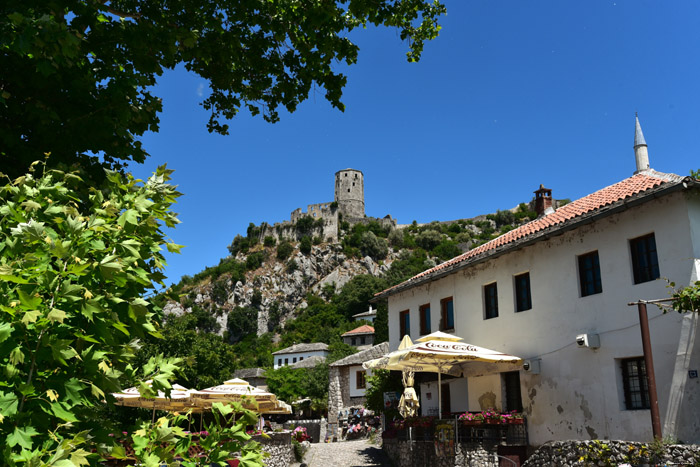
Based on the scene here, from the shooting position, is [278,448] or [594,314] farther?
[278,448]

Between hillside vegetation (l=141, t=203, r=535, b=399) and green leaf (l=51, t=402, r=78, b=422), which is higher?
hillside vegetation (l=141, t=203, r=535, b=399)

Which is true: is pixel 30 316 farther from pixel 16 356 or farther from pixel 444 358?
pixel 444 358

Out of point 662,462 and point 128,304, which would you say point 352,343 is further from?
point 128,304

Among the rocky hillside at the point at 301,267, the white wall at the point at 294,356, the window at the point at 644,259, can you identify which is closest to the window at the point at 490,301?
the window at the point at 644,259

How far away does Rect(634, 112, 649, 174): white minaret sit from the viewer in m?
15.6

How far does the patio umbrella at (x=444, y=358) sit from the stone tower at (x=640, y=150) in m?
6.80

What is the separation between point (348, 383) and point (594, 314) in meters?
26.3

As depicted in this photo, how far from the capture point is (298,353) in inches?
2825

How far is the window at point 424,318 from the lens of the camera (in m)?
20.0

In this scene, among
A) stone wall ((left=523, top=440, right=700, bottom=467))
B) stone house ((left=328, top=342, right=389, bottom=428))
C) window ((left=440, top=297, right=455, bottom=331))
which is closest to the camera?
stone wall ((left=523, top=440, right=700, bottom=467))

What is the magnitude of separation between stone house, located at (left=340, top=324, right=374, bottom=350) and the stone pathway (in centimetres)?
3921

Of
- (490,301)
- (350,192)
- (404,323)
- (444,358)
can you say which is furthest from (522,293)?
(350,192)

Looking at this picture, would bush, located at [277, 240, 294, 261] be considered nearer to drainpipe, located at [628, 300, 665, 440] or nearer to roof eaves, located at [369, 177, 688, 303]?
roof eaves, located at [369, 177, 688, 303]

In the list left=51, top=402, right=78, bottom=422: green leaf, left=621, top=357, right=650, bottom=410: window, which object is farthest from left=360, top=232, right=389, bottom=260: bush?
left=51, top=402, right=78, bottom=422: green leaf
